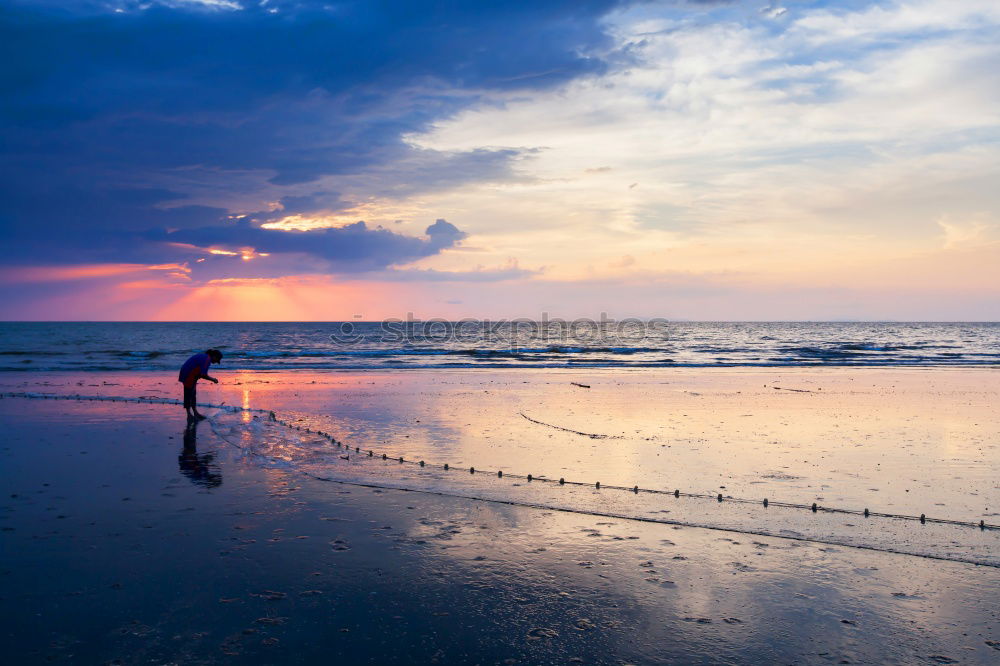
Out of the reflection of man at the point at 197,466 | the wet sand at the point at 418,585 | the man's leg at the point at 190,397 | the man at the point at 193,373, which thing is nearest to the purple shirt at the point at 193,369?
the man at the point at 193,373

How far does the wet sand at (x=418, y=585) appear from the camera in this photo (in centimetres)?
480

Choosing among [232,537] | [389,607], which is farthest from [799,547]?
[232,537]

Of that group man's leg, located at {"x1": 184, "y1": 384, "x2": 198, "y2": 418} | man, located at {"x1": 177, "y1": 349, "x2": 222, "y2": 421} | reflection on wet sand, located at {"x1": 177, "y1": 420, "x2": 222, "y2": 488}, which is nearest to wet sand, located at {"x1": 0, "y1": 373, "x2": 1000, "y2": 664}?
reflection on wet sand, located at {"x1": 177, "y1": 420, "x2": 222, "y2": 488}

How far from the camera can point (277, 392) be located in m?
23.6

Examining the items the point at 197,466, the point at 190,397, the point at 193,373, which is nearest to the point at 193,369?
the point at 193,373

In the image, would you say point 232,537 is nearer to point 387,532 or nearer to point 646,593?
point 387,532

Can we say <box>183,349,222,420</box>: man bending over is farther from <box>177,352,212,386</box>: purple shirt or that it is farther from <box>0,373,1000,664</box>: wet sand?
<box>0,373,1000,664</box>: wet sand

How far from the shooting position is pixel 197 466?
423 inches

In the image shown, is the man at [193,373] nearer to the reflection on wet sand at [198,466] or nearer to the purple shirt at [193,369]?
the purple shirt at [193,369]

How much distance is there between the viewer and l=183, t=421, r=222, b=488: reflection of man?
9.70 metres

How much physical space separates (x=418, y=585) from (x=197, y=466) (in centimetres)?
639

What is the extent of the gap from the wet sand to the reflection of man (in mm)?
117

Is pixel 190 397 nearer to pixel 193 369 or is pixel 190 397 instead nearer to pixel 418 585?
pixel 193 369

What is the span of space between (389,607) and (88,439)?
10502 millimetres
